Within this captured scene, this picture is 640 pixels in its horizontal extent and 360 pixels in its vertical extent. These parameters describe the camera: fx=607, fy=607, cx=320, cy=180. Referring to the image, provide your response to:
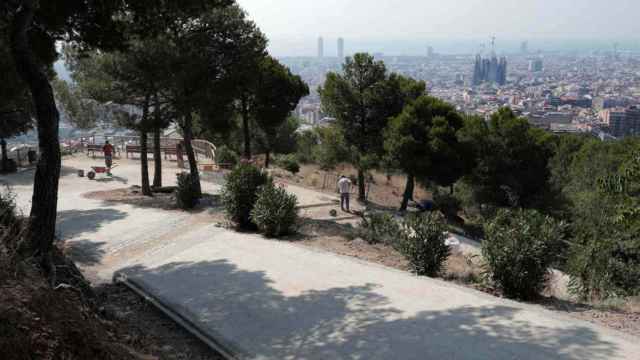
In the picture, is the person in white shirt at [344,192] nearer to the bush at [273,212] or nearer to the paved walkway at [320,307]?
the bush at [273,212]

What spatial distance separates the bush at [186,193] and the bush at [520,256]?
910 cm

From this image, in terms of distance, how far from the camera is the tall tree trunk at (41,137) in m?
8.12

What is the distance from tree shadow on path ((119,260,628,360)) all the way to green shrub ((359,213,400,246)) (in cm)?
352

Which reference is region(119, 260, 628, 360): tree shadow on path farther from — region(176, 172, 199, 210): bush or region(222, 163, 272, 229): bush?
region(176, 172, 199, 210): bush

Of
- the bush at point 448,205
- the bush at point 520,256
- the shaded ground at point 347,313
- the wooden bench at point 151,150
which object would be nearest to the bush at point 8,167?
the wooden bench at point 151,150

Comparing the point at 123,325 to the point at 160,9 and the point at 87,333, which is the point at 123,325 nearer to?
the point at 87,333

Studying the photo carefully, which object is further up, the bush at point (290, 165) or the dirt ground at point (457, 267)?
the bush at point (290, 165)

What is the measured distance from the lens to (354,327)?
7980mm

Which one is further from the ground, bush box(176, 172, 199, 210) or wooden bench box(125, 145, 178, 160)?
wooden bench box(125, 145, 178, 160)

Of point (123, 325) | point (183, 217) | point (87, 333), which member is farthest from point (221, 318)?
point (183, 217)

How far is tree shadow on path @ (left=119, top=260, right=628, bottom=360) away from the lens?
7.20 metres

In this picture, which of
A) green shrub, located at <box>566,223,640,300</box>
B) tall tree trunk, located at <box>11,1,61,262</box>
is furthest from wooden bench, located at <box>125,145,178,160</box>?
tall tree trunk, located at <box>11,1,61,262</box>

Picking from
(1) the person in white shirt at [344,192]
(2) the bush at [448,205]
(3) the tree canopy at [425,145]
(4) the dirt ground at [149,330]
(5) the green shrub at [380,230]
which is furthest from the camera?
(2) the bush at [448,205]

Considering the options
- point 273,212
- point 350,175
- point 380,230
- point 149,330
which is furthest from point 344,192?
point 350,175
